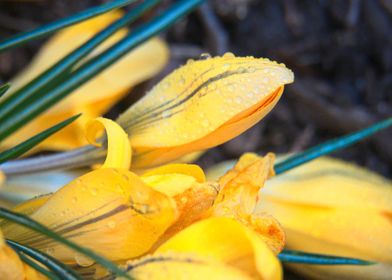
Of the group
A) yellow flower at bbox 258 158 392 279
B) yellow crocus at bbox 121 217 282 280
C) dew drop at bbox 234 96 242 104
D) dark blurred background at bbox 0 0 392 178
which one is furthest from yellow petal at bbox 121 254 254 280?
dark blurred background at bbox 0 0 392 178

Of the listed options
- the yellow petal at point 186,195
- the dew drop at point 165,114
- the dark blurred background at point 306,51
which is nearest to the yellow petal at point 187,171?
the yellow petal at point 186,195

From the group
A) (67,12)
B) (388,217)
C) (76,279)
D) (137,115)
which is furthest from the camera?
(67,12)

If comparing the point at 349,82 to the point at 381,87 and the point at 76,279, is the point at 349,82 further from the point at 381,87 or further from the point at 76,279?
the point at 76,279

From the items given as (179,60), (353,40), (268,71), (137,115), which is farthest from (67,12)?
(268,71)

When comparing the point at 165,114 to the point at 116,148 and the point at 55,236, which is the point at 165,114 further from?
the point at 55,236

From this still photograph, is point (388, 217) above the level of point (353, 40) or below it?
below

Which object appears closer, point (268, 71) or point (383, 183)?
point (268, 71)
